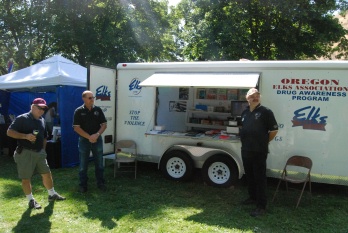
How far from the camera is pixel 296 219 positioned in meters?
3.92

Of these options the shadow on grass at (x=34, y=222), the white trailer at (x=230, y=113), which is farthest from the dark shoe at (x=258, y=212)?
the shadow on grass at (x=34, y=222)

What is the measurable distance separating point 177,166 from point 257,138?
2018mm

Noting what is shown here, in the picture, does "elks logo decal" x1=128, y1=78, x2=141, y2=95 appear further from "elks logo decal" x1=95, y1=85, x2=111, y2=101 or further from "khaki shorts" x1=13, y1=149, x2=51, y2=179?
"khaki shorts" x1=13, y1=149, x2=51, y2=179

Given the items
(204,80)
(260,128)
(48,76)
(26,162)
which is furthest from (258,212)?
(48,76)

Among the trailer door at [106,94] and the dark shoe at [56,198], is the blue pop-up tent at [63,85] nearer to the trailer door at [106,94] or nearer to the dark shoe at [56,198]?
the trailer door at [106,94]

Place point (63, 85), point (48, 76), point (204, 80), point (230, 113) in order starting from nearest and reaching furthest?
point (204, 80) < point (230, 113) < point (63, 85) < point (48, 76)

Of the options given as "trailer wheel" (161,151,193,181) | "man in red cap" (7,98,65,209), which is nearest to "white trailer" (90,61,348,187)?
"trailer wheel" (161,151,193,181)

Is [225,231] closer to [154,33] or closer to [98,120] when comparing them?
[98,120]

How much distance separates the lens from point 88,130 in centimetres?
471

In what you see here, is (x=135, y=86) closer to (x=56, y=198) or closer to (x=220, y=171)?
(x=220, y=171)

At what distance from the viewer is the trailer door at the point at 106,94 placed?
5.51 meters

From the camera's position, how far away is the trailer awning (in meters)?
4.62

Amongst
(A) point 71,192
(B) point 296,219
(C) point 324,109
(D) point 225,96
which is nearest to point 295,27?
(D) point 225,96

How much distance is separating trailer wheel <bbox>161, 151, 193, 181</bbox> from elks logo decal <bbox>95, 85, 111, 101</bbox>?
1604 mm
